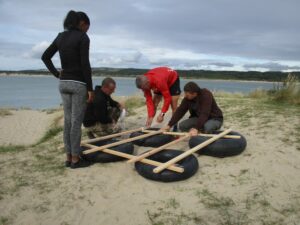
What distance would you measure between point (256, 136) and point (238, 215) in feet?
10.1

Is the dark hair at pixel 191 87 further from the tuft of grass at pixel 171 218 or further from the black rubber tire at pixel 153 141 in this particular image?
the tuft of grass at pixel 171 218

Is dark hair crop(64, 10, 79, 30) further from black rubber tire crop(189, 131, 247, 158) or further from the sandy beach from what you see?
black rubber tire crop(189, 131, 247, 158)

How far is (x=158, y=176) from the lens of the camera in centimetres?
430

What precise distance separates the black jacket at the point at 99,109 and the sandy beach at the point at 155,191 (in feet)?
2.78

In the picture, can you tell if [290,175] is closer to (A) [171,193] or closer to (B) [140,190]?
(A) [171,193]

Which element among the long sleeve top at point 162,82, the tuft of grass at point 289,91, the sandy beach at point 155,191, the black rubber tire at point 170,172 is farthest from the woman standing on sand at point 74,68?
the tuft of grass at point 289,91

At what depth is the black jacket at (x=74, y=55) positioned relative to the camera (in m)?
4.20

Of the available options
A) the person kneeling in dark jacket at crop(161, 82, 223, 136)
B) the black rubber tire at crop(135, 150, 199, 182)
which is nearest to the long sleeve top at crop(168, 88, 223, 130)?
the person kneeling in dark jacket at crop(161, 82, 223, 136)

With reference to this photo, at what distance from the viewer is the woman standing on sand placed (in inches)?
166

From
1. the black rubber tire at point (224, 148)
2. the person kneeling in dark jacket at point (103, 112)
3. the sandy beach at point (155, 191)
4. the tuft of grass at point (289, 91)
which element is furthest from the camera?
the tuft of grass at point (289, 91)

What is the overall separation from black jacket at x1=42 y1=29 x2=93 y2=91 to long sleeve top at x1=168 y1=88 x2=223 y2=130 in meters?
2.21

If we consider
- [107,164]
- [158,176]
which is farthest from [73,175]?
[158,176]

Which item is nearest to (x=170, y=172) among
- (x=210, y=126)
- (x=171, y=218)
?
(x=171, y=218)

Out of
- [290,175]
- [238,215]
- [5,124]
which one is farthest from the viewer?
[5,124]
